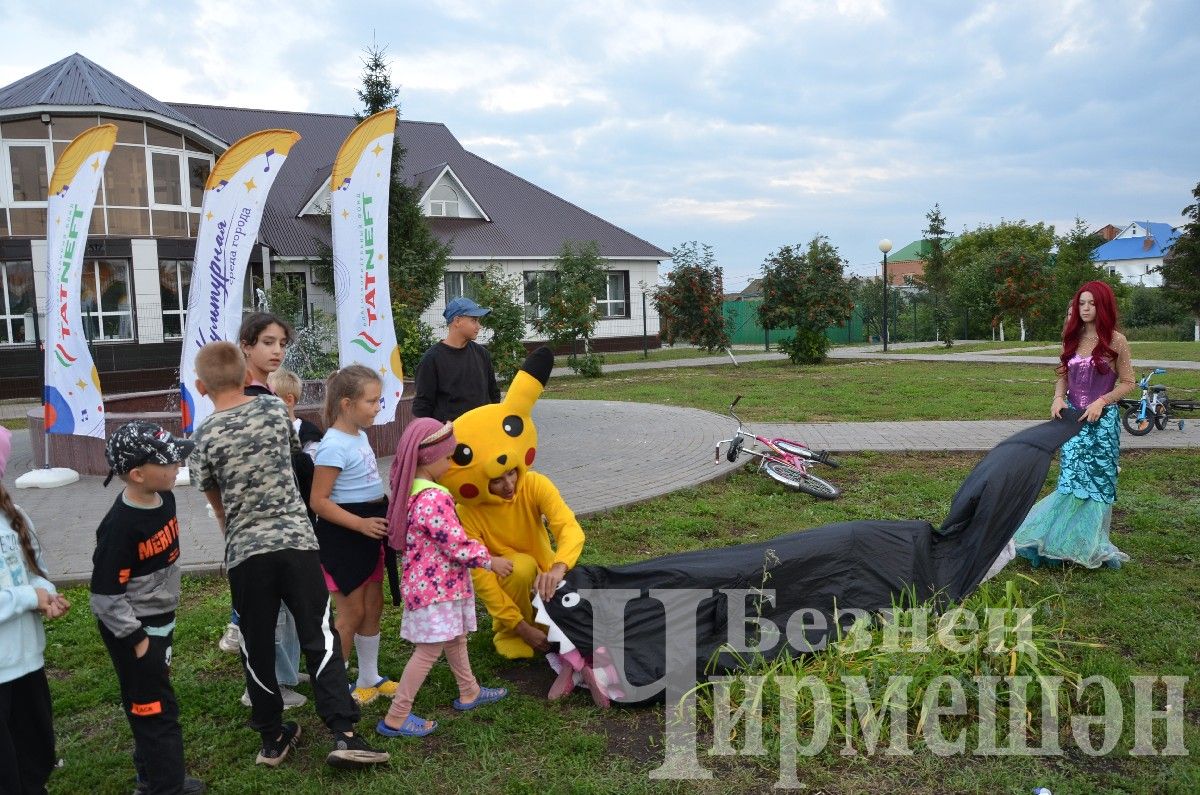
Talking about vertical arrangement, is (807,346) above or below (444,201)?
below

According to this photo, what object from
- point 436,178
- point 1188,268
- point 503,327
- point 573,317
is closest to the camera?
point 503,327

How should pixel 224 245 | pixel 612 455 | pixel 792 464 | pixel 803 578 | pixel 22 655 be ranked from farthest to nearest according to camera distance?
pixel 612 455, pixel 792 464, pixel 224 245, pixel 803 578, pixel 22 655

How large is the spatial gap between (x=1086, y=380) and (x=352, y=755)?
500 cm

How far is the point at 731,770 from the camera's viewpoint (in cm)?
333

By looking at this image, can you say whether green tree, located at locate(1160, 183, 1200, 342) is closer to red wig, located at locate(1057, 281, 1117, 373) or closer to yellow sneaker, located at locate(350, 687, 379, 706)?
red wig, located at locate(1057, 281, 1117, 373)

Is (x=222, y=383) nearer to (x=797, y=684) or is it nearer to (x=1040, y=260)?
(x=797, y=684)

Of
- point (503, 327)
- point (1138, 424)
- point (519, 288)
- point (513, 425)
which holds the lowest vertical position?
point (1138, 424)

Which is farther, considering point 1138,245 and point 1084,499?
point 1138,245

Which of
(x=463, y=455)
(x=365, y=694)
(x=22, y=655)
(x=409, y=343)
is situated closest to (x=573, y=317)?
(x=409, y=343)

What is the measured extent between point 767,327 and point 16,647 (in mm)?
22252

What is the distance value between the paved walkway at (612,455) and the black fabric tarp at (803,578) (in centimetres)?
312

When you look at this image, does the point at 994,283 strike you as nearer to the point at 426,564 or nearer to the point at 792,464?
the point at 792,464

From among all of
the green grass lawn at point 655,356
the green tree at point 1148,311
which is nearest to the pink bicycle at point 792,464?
the green grass lawn at point 655,356

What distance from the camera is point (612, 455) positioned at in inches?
394
